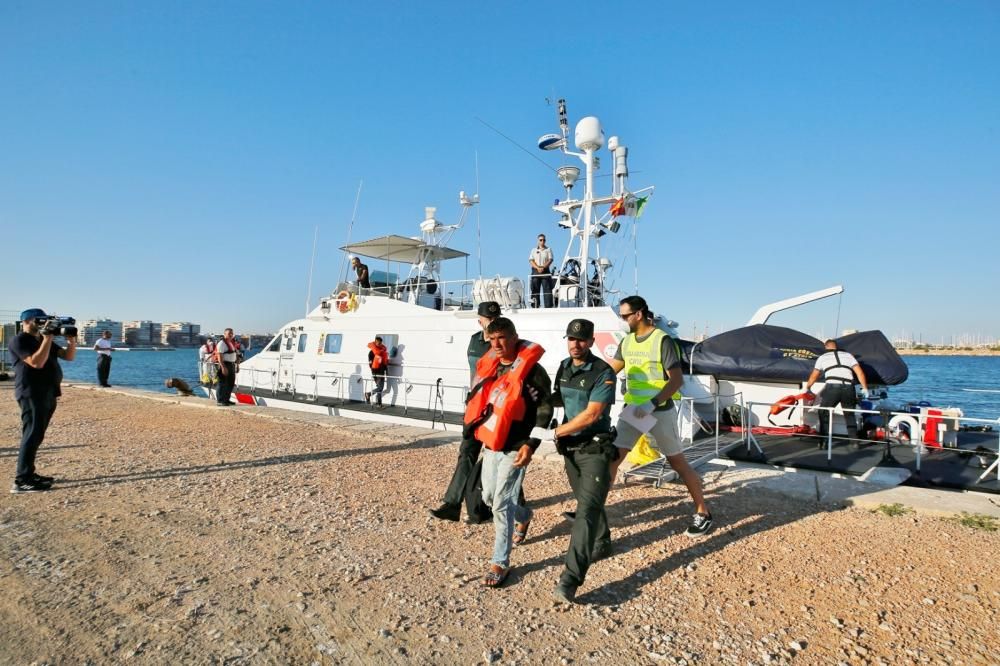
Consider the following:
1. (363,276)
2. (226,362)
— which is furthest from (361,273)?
(226,362)

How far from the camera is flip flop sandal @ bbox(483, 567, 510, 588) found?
3279 mm

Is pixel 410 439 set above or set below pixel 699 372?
below

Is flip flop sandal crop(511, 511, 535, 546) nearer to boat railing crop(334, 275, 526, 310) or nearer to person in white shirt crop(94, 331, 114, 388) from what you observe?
boat railing crop(334, 275, 526, 310)

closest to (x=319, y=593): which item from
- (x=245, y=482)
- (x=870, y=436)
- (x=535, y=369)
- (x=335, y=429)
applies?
(x=535, y=369)

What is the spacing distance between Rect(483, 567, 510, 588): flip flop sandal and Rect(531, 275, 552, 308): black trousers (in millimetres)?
7928

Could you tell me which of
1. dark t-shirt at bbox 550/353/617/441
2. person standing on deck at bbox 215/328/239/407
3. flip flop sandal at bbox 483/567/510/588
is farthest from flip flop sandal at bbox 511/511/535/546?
person standing on deck at bbox 215/328/239/407

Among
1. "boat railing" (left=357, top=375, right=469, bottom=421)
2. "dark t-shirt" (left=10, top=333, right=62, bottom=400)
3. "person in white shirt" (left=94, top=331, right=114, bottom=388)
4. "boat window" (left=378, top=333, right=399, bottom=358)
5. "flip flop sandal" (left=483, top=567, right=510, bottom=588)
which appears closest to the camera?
"flip flop sandal" (left=483, top=567, right=510, bottom=588)

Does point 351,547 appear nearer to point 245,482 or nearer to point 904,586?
point 245,482

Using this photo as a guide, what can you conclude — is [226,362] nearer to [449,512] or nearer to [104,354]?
[104,354]

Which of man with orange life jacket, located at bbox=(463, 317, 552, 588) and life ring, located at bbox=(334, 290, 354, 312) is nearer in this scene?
man with orange life jacket, located at bbox=(463, 317, 552, 588)

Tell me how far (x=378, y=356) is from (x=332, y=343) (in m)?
2.52

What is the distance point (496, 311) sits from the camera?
4.63 m

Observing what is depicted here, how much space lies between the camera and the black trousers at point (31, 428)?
4.94m

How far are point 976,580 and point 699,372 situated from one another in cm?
663
